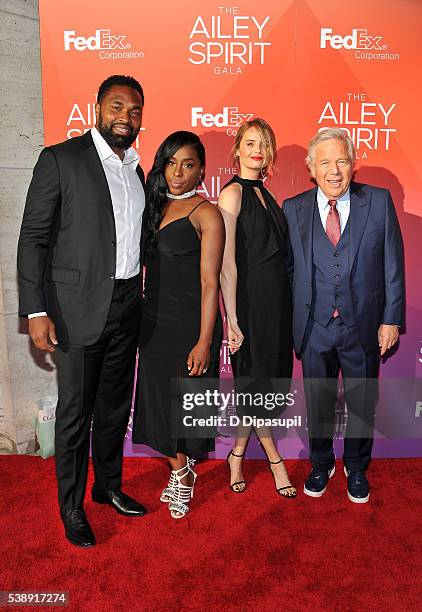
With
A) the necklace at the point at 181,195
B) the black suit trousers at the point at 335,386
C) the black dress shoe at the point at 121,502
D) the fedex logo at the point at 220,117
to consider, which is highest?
the fedex logo at the point at 220,117

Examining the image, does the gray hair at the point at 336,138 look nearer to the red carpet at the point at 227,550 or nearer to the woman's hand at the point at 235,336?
the woman's hand at the point at 235,336

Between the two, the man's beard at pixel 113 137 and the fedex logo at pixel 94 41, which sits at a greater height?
the fedex logo at pixel 94 41

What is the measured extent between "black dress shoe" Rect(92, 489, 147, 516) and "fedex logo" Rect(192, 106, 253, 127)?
2236mm

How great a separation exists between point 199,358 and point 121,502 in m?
0.96

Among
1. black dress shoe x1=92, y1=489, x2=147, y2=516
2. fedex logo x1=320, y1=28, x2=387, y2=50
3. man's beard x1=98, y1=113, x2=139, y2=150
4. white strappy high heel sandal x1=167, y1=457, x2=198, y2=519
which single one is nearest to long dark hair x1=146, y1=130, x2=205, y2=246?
man's beard x1=98, y1=113, x2=139, y2=150

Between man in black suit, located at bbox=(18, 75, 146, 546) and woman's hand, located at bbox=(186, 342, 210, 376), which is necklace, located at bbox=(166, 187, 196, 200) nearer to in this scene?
man in black suit, located at bbox=(18, 75, 146, 546)

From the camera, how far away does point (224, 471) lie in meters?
3.65

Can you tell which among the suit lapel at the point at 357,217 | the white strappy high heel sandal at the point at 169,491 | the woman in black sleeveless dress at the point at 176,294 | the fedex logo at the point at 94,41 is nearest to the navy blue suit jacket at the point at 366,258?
the suit lapel at the point at 357,217

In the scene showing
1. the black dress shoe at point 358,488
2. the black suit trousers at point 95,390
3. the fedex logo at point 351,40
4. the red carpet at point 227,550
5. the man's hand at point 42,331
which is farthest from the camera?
the fedex logo at point 351,40

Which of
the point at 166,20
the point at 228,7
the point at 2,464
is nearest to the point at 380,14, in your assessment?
the point at 228,7

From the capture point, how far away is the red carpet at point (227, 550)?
2500mm

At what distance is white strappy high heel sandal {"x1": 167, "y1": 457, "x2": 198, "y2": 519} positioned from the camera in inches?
122

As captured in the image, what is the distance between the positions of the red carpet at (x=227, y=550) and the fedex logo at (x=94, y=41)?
263cm

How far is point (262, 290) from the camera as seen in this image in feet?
10.2
